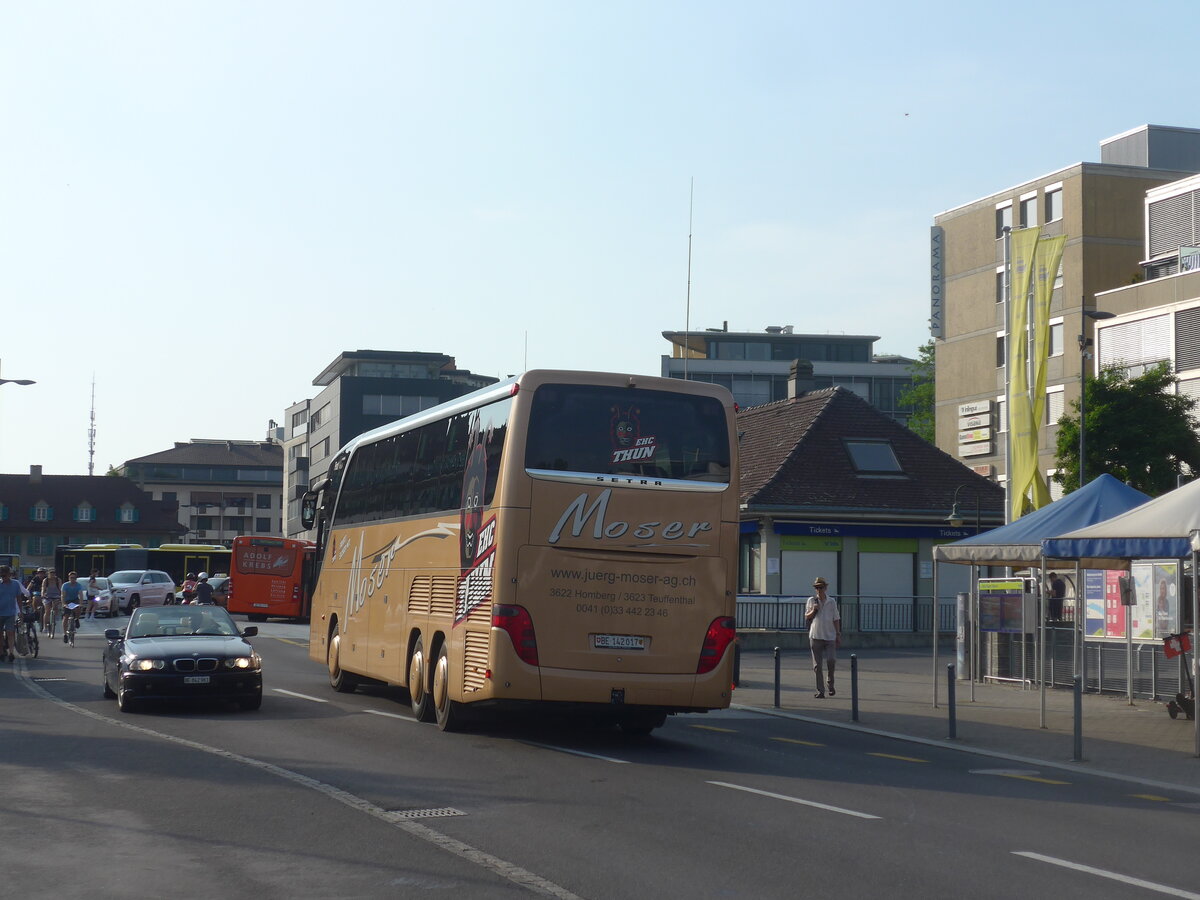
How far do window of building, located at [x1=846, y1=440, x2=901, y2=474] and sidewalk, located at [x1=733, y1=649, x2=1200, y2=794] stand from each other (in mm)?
17109

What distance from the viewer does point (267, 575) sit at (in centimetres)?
5709

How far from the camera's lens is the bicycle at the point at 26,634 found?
31227mm

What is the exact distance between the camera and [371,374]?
12269 cm

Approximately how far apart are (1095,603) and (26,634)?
22149 millimetres

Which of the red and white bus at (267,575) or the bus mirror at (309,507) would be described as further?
the red and white bus at (267,575)

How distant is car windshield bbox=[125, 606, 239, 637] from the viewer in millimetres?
19375

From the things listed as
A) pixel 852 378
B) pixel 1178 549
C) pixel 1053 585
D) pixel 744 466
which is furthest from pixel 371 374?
pixel 1178 549

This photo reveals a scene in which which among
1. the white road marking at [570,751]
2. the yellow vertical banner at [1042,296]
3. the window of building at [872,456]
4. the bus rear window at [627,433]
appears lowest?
the white road marking at [570,751]

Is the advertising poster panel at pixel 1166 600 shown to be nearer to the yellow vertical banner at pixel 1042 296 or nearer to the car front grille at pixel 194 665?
the yellow vertical banner at pixel 1042 296

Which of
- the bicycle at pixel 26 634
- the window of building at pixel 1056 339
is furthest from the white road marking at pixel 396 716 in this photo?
the window of building at pixel 1056 339

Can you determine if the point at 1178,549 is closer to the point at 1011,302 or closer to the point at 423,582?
the point at 423,582

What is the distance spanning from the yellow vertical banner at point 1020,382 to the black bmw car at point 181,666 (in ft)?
60.4

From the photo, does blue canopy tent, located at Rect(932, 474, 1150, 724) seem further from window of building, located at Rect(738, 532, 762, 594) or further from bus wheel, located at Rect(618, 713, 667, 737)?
window of building, located at Rect(738, 532, 762, 594)

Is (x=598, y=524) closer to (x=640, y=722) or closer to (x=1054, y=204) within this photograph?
(x=640, y=722)
